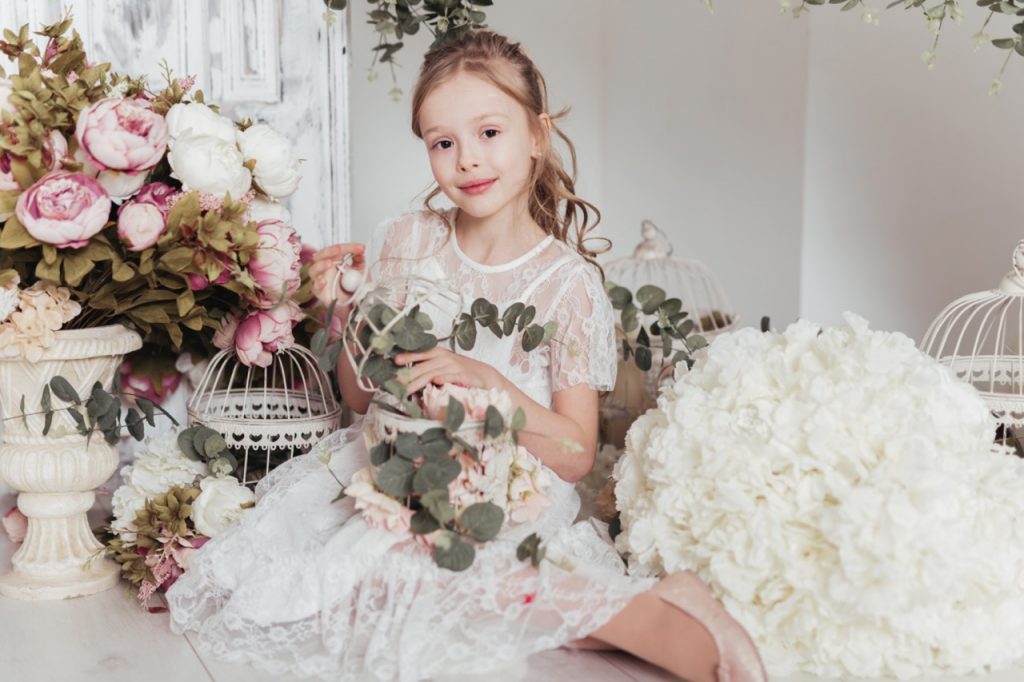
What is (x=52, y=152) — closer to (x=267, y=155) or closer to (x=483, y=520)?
(x=267, y=155)

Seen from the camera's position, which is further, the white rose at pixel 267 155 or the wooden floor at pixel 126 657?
the white rose at pixel 267 155

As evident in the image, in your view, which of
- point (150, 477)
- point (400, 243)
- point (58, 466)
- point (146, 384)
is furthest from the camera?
point (146, 384)

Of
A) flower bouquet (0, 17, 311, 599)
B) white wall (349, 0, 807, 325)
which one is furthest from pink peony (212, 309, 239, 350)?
white wall (349, 0, 807, 325)

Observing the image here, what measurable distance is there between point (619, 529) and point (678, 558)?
330 mm

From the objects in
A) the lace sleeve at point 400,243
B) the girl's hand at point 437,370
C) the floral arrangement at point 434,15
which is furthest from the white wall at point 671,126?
the girl's hand at point 437,370

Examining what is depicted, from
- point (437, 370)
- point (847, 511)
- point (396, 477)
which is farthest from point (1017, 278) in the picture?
point (396, 477)

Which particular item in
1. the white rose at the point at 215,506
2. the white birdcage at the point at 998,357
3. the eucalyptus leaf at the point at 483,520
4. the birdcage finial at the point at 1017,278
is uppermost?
the birdcage finial at the point at 1017,278

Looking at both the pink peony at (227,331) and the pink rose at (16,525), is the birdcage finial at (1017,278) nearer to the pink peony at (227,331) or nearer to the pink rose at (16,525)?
the pink peony at (227,331)

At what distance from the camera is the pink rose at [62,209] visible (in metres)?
1.89

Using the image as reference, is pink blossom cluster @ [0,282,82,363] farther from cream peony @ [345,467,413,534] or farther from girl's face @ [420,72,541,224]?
girl's face @ [420,72,541,224]

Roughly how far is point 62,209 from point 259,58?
36.5 inches

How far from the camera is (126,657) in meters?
1.86

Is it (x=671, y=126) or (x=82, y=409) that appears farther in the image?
(x=671, y=126)

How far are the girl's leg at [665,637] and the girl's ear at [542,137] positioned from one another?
106 cm
